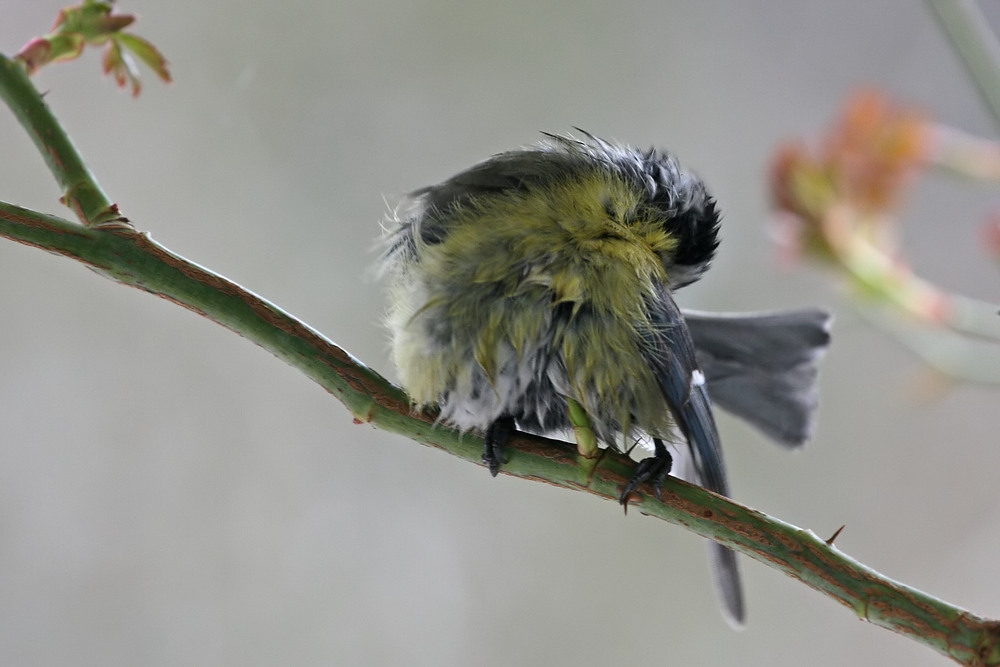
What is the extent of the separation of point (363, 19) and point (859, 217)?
69cm

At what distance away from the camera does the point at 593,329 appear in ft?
2.10

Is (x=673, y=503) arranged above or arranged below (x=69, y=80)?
below

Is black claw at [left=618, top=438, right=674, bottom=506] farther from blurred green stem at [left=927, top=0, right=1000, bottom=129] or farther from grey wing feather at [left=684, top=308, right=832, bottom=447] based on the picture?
blurred green stem at [left=927, top=0, right=1000, bottom=129]

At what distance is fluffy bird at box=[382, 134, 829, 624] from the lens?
64cm

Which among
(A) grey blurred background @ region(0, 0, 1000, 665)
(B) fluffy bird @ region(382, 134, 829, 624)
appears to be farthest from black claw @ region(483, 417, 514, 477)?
(A) grey blurred background @ region(0, 0, 1000, 665)

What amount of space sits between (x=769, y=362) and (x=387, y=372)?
33cm

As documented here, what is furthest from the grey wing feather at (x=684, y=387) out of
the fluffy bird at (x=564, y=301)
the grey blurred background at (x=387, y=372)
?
the grey blurred background at (x=387, y=372)

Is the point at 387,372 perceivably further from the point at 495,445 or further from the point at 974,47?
the point at 974,47

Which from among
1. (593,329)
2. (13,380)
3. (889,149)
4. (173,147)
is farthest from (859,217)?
(13,380)

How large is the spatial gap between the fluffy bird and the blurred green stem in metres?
0.23

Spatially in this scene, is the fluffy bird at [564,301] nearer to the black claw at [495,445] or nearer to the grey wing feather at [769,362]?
the black claw at [495,445]

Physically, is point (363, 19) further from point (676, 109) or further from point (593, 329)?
point (593, 329)

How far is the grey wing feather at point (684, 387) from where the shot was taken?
2.12 feet

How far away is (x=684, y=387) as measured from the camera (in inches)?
25.7
